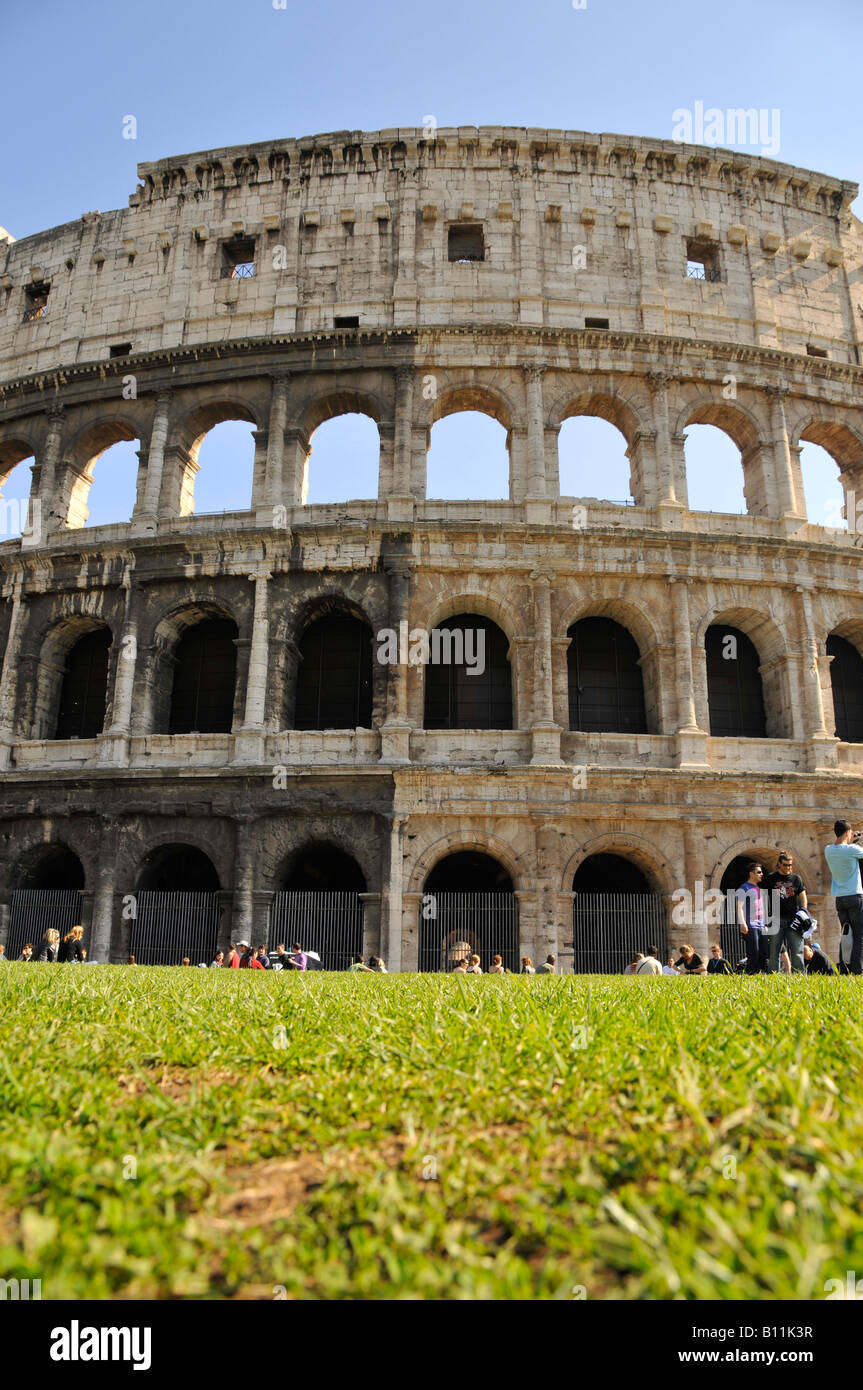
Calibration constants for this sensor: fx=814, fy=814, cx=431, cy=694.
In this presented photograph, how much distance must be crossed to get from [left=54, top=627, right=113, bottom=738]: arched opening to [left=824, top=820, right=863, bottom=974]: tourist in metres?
15.1

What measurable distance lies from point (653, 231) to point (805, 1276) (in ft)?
72.8

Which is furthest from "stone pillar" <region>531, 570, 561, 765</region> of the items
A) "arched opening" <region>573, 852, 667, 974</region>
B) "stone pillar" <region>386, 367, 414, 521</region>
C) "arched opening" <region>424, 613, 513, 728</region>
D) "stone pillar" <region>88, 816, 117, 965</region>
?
"stone pillar" <region>88, 816, 117, 965</region>

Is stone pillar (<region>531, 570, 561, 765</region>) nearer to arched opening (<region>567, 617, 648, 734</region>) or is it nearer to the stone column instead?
arched opening (<region>567, 617, 648, 734</region>)

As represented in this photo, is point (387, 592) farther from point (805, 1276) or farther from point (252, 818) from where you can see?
point (805, 1276)

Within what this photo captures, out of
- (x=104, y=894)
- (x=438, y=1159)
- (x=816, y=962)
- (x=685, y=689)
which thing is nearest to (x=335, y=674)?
(x=104, y=894)

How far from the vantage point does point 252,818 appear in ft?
51.2

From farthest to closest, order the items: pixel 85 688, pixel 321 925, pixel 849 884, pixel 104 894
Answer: pixel 85 688, pixel 104 894, pixel 321 925, pixel 849 884

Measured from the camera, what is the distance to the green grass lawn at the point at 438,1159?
1.50 meters

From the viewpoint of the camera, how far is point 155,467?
18.6 metres

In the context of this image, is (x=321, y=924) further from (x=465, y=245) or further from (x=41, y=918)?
(x=465, y=245)

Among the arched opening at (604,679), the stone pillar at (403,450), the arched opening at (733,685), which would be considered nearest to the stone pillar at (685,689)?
the arched opening at (604,679)

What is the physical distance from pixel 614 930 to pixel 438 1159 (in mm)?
14151

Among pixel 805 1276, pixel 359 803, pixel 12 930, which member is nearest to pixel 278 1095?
pixel 805 1276
